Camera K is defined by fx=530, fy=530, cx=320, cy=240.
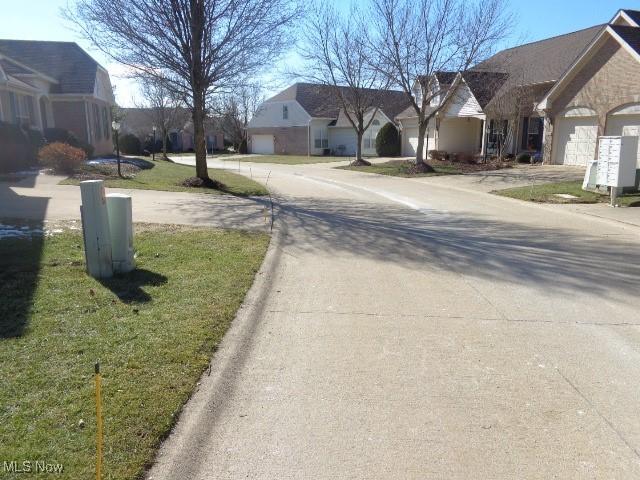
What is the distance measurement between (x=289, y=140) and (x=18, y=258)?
44350 millimetres

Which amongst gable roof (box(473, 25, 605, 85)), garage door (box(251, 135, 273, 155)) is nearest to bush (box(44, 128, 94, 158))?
gable roof (box(473, 25, 605, 85))

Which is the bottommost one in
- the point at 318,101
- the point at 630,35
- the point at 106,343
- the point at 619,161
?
the point at 106,343

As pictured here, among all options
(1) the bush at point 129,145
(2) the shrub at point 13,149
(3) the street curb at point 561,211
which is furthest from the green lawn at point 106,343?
(1) the bush at point 129,145

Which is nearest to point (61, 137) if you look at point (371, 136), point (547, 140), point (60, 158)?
point (60, 158)

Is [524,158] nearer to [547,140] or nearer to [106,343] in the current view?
[547,140]

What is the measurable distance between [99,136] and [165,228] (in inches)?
955

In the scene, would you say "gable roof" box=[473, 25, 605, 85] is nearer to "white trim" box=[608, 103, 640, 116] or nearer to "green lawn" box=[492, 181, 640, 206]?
"white trim" box=[608, 103, 640, 116]

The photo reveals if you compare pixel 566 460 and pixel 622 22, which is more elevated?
pixel 622 22

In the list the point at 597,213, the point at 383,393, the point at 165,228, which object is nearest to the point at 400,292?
the point at 383,393

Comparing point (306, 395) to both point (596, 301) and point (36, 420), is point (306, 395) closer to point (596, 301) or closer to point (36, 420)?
point (36, 420)

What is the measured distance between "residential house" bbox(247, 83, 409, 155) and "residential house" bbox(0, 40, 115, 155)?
20.2m

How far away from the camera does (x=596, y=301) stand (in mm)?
6141

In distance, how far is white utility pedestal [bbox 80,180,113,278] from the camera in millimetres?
6293

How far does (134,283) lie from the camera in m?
6.26
